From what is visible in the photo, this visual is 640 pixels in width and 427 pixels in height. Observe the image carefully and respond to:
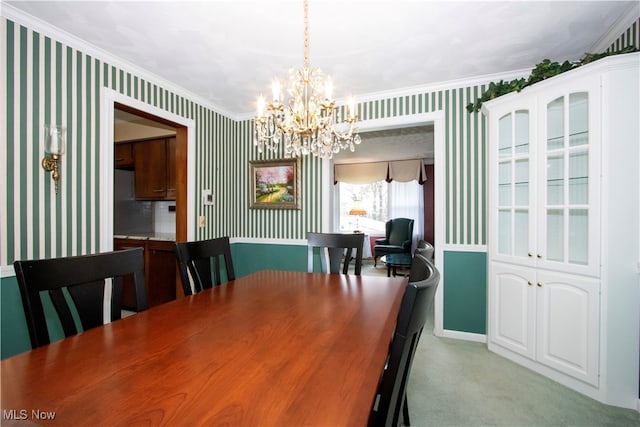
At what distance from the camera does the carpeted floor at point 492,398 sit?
167 cm

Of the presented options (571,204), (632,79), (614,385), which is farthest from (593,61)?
(614,385)

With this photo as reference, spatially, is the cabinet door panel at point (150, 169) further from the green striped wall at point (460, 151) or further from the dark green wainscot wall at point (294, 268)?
the green striped wall at point (460, 151)

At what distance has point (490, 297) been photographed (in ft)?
8.18

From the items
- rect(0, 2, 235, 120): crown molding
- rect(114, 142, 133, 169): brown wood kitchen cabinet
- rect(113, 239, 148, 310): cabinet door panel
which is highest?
rect(0, 2, 235, 120): crown molding

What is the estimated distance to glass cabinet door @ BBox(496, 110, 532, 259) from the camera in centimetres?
227

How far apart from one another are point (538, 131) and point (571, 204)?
0.59 m

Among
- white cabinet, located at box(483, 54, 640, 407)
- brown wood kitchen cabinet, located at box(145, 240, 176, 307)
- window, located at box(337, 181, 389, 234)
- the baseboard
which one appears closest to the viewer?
white cabinet, located at box(483, 54, 640, 407)

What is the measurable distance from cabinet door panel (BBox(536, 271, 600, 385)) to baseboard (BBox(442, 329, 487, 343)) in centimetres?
57

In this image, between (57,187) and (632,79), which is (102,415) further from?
(632,79)

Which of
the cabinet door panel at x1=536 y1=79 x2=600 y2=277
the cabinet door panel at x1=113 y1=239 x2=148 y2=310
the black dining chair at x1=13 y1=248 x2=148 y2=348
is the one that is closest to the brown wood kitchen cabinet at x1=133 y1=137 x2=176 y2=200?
the cabinet door panel at x1=113 y1=239 x2=148 y2=310

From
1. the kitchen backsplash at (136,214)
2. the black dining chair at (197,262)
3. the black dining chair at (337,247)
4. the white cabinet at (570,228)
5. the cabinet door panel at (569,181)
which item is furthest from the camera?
the kitchen backsplash at (136,214)

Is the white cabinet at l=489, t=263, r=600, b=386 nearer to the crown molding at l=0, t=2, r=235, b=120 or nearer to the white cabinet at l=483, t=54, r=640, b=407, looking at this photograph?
the white cabinet at l=483, t=54, r=640, b=407

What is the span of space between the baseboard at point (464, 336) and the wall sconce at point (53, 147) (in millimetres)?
3464

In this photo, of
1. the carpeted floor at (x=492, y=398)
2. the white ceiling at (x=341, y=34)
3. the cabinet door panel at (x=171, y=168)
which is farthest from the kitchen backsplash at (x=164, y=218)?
the carpeted floor at (x=492, y=398)
